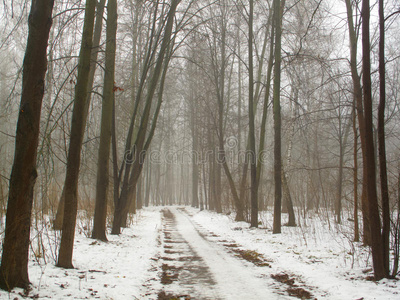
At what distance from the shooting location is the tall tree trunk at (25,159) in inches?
136

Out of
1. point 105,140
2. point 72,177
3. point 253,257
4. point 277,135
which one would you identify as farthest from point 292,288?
point 277,135

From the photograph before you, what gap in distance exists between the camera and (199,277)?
4930mm

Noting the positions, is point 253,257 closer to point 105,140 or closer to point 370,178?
point 370,178

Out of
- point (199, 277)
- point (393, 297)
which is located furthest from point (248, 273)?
point (393, 297)

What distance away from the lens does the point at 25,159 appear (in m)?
3.54

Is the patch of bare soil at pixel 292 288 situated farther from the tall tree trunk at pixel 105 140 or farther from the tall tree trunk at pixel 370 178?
the tall tree trunk at pixel 105 140

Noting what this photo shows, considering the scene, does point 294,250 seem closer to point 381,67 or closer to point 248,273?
point 248,273

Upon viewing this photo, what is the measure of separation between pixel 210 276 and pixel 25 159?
125 inches

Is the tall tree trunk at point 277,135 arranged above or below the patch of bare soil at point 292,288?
above

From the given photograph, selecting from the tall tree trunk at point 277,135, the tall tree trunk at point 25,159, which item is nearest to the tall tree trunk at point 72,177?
the tall tree trunk at point 25,159

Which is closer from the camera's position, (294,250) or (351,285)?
(351,285)

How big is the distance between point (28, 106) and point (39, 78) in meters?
0.36

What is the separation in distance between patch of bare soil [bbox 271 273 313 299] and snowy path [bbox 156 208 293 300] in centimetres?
24

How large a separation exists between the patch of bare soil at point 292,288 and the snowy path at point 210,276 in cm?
24
